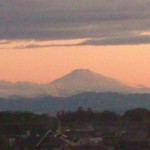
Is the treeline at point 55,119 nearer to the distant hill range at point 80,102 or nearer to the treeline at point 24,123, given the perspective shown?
the treeline at point 24,123

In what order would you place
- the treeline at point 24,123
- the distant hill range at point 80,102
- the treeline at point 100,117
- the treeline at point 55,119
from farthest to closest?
1. the distant hill range at point 80,102
2. the treeline at point 100,117
3. the treeline at point 55,119
4. the treeline at point 24,123

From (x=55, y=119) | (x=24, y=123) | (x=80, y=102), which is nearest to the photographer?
(x=24, y=123)

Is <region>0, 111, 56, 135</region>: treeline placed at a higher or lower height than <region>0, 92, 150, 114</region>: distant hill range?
lower

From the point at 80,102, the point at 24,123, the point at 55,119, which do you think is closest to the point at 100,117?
the point at 55,119

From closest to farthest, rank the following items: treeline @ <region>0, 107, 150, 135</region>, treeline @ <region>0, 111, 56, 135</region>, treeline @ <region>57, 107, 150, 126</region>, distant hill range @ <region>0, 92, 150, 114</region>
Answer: treeline @ <region>0, 111, 56, 135</region>, treeline @ <region>0, 107, 150, 135</region>, treeline @ <region>57, 107, 150, 126</region>, distant hill range @ <region>0, 92, 150, 114</region>

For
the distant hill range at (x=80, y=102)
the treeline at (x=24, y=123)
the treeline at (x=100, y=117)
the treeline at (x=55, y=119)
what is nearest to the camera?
the treeline at (x=24, y=123)

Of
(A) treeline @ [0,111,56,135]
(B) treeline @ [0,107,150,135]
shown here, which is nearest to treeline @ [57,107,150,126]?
(B) treeline @ [0,107,150,135]

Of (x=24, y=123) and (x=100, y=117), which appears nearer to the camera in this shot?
(x=24, y=123)

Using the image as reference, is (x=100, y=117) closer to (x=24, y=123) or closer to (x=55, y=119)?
(x=55, y=119)

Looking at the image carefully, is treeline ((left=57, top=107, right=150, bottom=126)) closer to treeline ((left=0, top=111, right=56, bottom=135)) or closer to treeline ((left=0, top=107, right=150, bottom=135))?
treeline ((left=0, top=107, right=150, bottom=135))

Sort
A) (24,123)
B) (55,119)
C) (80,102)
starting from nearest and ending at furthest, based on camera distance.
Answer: (24,123), (55,119), (80,102)

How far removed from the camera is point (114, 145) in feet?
65.3

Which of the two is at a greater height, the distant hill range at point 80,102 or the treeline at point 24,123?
the distant hill range at point 80,102

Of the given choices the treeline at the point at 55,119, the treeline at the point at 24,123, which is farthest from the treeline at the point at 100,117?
the treeline at the point at 24,123
